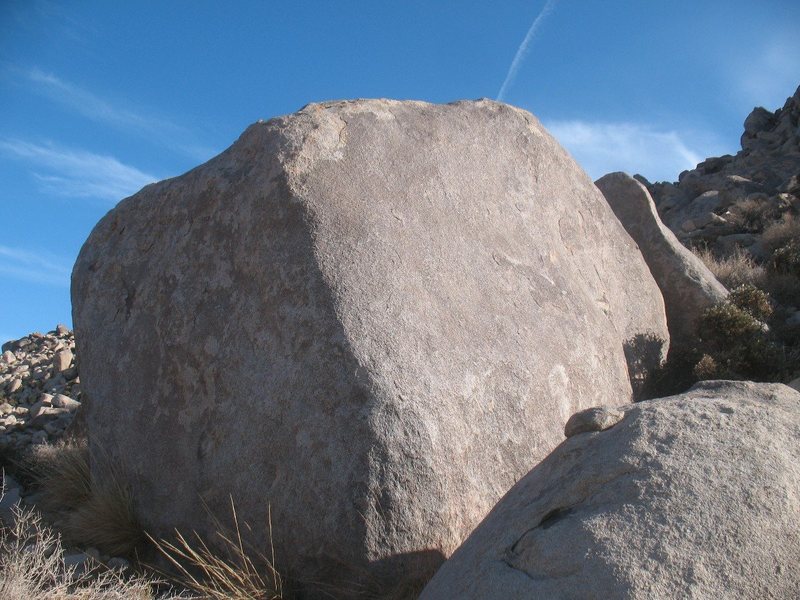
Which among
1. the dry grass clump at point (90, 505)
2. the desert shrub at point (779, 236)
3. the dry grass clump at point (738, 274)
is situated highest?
the desert shrub at point (779, 236)

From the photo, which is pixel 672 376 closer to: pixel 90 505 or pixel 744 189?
pixel 90 505

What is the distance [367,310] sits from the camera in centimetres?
410

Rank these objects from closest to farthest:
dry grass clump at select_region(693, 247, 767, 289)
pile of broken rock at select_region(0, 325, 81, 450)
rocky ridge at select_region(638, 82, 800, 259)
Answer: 1. pile of broken rock at select_region(0, 325, 81, 450)
2. dry grass clump at select_region(693, 247, 767, 289)
3. rocky ridge at select_region(638, 82, 800, 259)

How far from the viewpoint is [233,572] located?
152 inches

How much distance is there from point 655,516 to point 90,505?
3739 millimetres

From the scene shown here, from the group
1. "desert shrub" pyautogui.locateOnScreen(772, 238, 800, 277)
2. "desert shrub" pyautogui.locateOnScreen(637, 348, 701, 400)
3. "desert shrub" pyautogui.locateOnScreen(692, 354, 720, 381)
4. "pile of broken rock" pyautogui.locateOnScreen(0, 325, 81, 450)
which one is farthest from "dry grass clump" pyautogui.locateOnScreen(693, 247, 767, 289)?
"pile of broken rock" pyautogui.locateOnScreen(0, 325, 81, 450)

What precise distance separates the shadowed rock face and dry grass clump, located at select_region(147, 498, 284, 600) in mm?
118

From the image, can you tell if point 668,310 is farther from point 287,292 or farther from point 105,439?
point 105,439

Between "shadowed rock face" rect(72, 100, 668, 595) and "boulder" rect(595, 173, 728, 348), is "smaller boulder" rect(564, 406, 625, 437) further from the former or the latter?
"boulder" rect(595, 173, 728, 348)

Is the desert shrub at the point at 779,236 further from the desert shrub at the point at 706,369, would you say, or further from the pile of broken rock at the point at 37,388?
the pile of broken rock at the point at 37,388

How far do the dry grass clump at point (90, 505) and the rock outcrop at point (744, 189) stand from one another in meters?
10.1

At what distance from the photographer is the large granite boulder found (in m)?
2.61

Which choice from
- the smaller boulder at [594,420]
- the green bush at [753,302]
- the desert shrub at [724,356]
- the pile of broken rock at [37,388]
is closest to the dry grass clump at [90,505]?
the pile of broken rock at [37,388]

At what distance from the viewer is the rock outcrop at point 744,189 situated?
14.7 m
